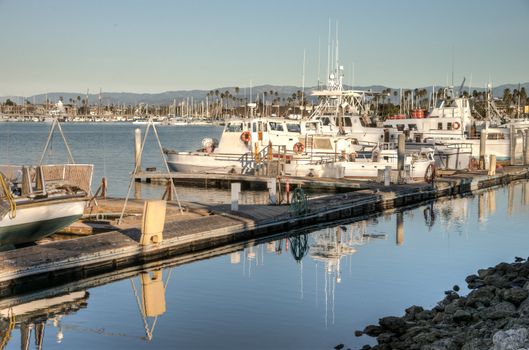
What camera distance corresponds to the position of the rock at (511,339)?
9367 millimetres

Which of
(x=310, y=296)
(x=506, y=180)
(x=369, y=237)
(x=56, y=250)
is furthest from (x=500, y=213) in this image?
(x=56, y=250)

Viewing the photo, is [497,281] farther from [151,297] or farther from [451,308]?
[151,297]

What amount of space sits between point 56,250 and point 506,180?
30933mm

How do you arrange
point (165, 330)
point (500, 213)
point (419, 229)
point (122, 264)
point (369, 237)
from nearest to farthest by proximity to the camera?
point (165, 330)
point (122, 264)
point (369, 237)
point (419, 229)
point (500, 213)

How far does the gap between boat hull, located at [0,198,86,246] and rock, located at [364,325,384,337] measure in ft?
29.9

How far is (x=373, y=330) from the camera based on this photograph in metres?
13.2

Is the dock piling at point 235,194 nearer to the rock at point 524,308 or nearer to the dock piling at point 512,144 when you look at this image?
the rock at point 524,308

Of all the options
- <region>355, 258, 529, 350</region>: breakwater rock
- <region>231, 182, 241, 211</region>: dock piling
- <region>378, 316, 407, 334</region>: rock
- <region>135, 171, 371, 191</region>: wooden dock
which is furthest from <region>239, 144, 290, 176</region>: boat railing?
<region>378, 316, 407, 334</region>: rock

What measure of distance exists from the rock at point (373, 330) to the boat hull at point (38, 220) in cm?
911

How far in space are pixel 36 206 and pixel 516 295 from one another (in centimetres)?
1112

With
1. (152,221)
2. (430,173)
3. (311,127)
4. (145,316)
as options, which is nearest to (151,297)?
(145,316)

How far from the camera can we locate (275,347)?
12.7 meters

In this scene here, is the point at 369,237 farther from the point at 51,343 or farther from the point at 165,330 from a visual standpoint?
the point at 51,343

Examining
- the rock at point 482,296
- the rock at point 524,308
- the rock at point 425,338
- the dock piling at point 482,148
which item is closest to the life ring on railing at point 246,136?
the dock piling at point 482,148
